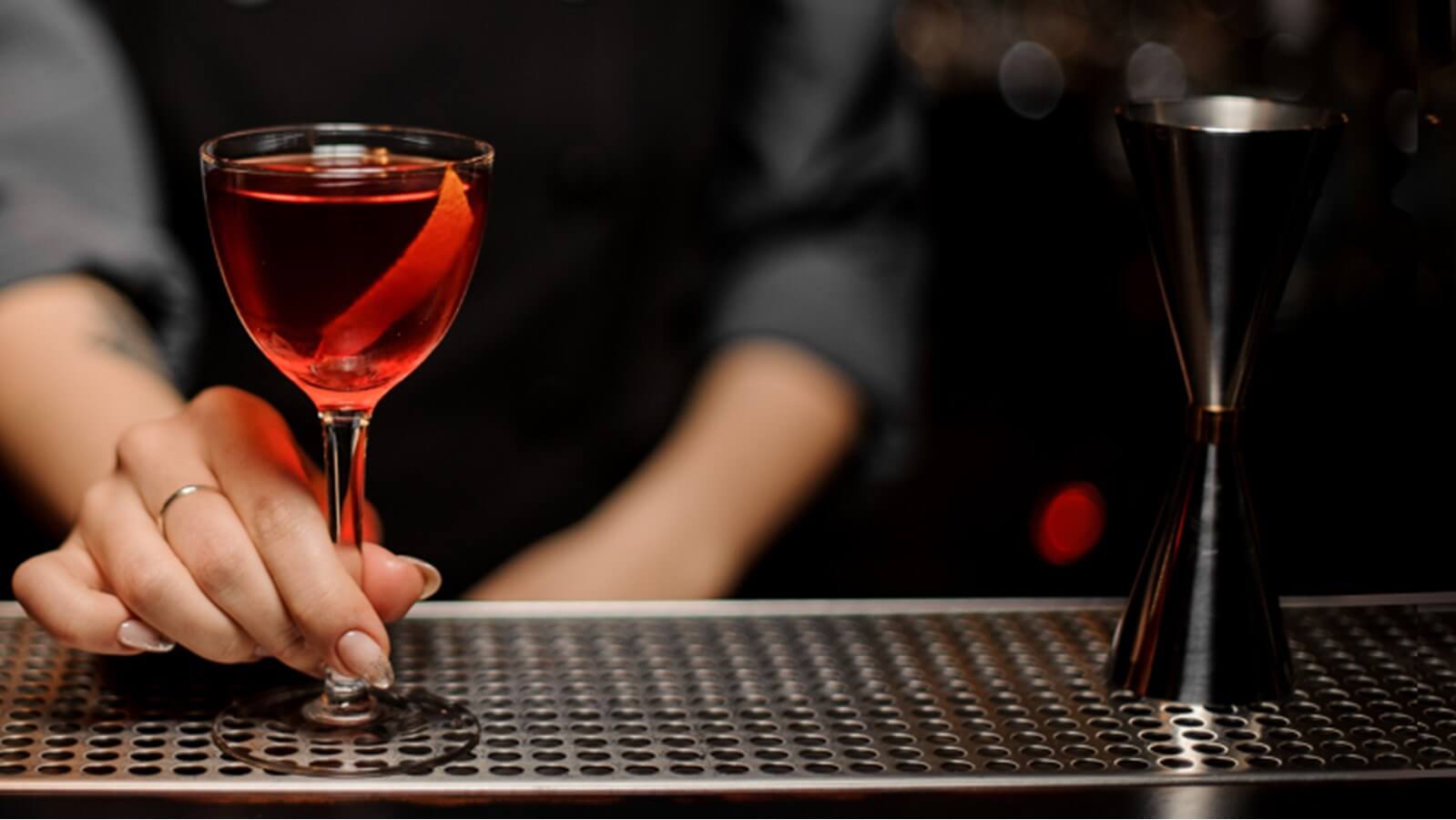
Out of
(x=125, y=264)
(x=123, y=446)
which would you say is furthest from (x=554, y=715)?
(x=125, y=264)

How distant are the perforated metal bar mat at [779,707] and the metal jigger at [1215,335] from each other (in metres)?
0.03

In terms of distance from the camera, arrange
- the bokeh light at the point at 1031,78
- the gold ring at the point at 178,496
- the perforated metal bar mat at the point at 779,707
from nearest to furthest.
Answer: the perforated metal bar mat at the point at 779,707 → the gold ring at the point at 178,496 → the bokeh light at the point at 1031,78

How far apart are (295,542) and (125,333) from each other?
2.52ft

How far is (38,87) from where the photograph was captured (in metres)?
1.69

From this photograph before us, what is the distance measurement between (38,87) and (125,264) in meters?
0.24

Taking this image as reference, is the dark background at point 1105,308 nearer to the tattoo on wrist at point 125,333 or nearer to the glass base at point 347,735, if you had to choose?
the tattoo on wrist at point 125,333

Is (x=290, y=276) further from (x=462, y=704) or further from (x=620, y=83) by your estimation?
(x=620, y=83)

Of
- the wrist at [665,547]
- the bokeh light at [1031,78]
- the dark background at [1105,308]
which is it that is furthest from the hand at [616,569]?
the bokeh light at [1031,78]

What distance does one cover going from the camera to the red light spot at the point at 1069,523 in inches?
121

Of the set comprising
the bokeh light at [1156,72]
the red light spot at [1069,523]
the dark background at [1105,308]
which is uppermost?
the bokeh light at [1156,72]

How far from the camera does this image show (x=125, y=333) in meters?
1.55

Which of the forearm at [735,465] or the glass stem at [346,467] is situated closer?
the glass stem at [346,467]

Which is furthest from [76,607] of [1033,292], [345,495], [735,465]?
[1033,292]

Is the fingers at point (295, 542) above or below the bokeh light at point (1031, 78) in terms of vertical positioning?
below
